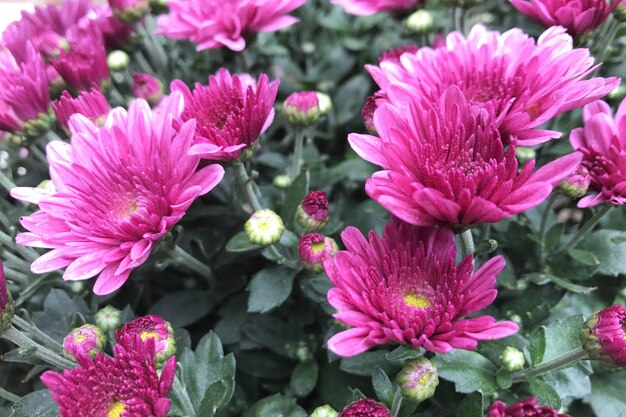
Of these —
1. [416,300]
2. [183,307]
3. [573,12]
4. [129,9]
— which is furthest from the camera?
[129,9]

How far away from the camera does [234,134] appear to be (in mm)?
759

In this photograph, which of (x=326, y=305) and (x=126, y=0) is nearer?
(x=326, y=305)

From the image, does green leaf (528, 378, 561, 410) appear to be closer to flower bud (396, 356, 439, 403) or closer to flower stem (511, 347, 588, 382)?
flower stem (511, 347, 588, 382)

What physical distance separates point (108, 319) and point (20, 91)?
1.40 feet

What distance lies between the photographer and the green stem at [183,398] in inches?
28.1

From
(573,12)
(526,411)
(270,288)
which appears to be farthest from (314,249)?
(573,12)

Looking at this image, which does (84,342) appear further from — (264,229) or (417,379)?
(417,379)

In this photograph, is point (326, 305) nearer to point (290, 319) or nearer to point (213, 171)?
point (290, 319)

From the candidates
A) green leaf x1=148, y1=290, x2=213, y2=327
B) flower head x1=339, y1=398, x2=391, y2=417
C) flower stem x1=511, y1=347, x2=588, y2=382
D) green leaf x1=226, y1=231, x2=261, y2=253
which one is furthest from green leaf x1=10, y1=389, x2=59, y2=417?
flower stem x1=511, y1=347, x2=588, y2=382

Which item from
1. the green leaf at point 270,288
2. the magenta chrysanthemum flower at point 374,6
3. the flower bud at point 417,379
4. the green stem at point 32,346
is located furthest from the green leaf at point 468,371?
the magenta chrysanthemum flower at point 374,6

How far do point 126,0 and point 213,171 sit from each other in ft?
2.00

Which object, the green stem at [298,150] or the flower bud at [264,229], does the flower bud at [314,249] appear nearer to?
the flower bud at [264,229]

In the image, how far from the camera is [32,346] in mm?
727

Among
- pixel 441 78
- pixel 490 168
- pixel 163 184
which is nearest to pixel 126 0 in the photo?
pixel 163 184
